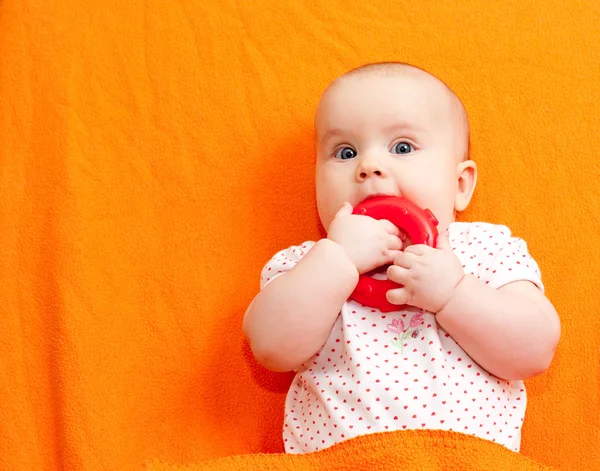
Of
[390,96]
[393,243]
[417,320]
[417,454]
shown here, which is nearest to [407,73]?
[390,96]

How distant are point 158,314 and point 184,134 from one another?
0.37 m

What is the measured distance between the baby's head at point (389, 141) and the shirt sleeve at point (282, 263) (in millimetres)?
65

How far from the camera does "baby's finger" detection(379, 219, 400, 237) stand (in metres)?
A: 1.21

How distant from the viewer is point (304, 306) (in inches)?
45.7

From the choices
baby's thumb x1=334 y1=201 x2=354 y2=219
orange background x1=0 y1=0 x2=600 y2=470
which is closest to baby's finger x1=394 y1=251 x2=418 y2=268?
baby's thumb x1=334 y1=201 x2=354 y2=219

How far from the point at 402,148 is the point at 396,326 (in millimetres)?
291

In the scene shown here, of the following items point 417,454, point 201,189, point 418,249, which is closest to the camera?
point 417,454

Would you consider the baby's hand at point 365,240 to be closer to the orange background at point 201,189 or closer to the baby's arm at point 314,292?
the baby's arm at point 314,292

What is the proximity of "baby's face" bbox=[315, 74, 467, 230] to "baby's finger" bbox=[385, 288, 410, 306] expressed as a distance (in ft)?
0.55

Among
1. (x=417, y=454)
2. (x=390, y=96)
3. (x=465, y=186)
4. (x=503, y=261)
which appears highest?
(x=390, y=96)

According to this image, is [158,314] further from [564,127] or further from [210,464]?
[564,127]

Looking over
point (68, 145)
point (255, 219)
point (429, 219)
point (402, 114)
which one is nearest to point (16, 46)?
point (68, 145)

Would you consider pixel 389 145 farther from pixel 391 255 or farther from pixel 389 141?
pixel 391 255

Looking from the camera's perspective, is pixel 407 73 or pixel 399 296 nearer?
pixel 399 296
